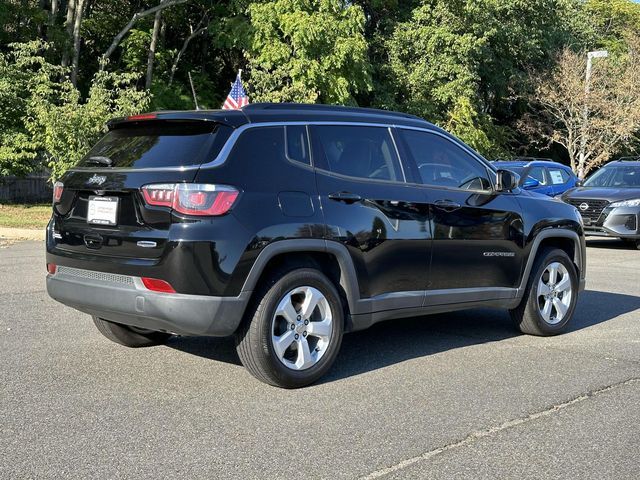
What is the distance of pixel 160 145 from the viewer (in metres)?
4.97

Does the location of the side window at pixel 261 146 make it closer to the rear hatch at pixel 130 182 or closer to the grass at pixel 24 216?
the rear hatch at pixel 130 182

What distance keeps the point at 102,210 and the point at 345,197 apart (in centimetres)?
164

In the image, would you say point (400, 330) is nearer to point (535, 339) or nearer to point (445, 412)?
point (535, 339)

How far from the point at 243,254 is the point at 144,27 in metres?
26.1

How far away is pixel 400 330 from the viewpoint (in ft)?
22.7

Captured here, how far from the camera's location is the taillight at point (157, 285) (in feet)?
14.9

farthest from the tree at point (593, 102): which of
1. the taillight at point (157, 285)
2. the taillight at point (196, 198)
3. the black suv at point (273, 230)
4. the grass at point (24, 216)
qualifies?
the taillight at point (157, 285)

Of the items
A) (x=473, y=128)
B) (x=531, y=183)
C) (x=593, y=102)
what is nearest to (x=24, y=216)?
(x=531, y=183)

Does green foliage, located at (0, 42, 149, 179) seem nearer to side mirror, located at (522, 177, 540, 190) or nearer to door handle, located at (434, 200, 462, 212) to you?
side mirror, located at (522, 177, 540, 190)

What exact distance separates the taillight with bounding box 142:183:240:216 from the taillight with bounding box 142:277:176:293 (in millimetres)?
455

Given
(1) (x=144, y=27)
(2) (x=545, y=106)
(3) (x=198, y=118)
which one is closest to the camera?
(3) (x=198, y=118)

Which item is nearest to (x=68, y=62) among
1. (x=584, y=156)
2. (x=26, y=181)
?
(x=26, y=181)

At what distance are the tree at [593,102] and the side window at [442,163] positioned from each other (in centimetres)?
2559

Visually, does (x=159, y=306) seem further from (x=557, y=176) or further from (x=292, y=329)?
(x=557, y=176)
